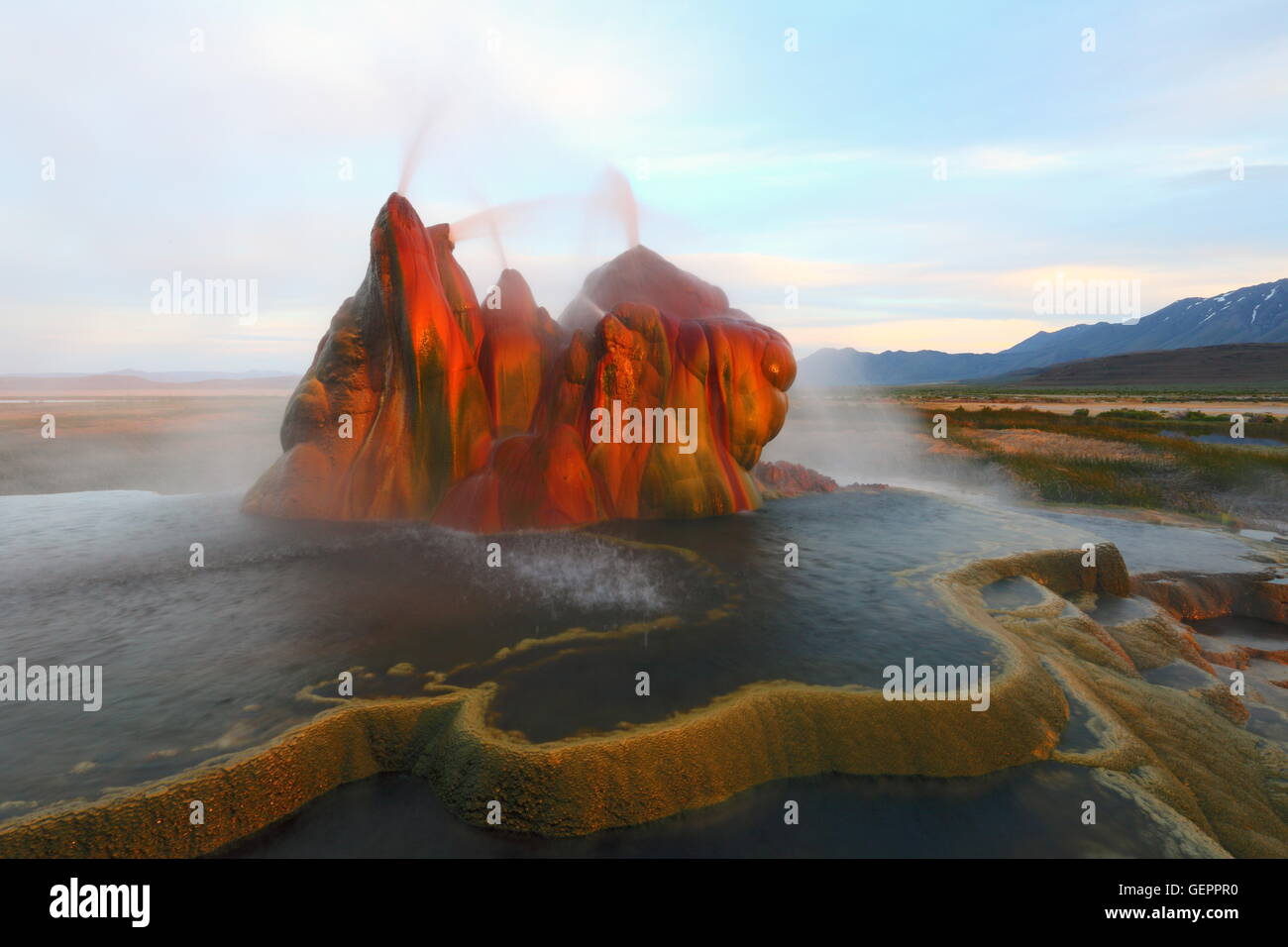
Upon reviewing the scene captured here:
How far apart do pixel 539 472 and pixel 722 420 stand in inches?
301

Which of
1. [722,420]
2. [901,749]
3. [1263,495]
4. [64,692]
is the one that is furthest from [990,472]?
[64,692]

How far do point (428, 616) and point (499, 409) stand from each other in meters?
10.9

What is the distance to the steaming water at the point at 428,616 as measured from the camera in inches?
332

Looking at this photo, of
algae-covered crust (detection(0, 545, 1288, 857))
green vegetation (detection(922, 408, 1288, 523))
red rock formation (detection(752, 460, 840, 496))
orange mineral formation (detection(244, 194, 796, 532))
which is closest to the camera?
algae-covered crust (detection(0, 545, 1288, 857))

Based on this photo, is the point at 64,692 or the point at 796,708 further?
the point at 64,692

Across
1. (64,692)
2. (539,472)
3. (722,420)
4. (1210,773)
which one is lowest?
(1210,773)

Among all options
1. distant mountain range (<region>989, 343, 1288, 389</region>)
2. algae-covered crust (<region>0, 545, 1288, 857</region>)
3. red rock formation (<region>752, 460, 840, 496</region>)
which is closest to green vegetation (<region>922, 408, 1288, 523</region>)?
red rock formation (<region>752, 460, 840, 496</region>)

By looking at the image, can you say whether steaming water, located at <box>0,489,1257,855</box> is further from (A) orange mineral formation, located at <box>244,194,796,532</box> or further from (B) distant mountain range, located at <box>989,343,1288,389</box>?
(B) distant mountain range, located at <box>989,343,1288,389</box>

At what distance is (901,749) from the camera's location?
27.8 feet

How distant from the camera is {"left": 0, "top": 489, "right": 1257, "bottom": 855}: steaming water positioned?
845cm

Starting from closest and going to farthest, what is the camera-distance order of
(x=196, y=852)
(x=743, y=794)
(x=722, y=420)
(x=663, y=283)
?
(x=196, y=852), (x=743, y=794), (x=722, y=420), (x=663, y=283)

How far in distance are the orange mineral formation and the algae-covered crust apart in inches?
437
